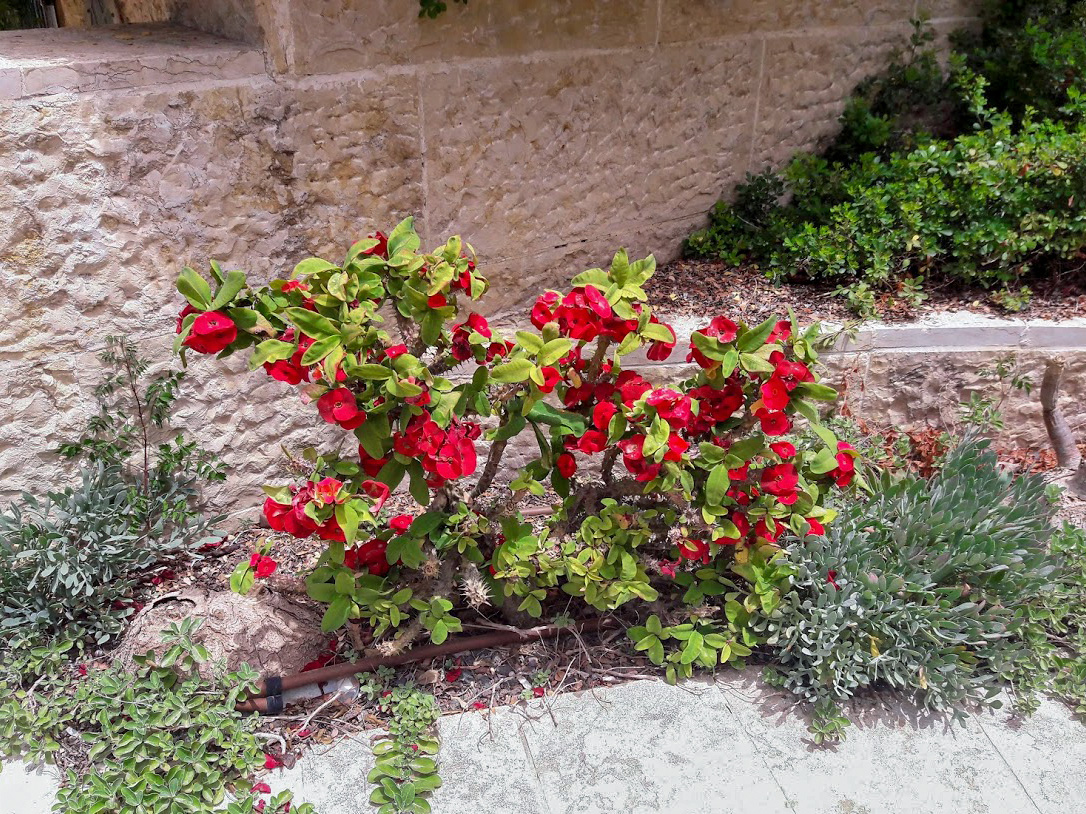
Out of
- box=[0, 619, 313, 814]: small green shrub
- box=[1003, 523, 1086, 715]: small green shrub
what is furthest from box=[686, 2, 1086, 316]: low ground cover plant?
box=[0, 619, 313, 814]: small green shrub

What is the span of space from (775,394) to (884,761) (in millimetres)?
1033

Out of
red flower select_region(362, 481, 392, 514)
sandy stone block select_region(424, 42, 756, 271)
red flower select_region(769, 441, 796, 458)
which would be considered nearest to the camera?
red flower select_region(362, 481, 392, 514)

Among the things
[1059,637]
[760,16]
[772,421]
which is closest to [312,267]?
[772,421]

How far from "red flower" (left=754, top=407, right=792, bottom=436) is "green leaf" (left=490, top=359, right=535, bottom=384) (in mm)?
570

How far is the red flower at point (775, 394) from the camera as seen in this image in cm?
208

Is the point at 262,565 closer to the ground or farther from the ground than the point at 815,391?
closer to the ground

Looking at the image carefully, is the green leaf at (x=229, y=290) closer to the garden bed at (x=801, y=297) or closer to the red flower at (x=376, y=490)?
the red flower at (x=376, y=490)

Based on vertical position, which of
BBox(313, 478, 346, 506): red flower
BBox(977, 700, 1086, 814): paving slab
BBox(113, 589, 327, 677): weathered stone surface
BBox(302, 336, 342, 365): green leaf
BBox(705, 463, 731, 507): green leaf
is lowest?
BBox(977, 700, 1086, 814): paving slab

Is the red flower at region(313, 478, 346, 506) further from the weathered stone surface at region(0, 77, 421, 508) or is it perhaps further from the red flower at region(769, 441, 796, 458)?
the red flower at region(769, 441, 796, 458)

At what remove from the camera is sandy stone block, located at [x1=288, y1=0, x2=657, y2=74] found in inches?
96.5

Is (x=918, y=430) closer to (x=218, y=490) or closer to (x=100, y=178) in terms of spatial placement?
(x=218, y=490)

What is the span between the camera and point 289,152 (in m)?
2.53

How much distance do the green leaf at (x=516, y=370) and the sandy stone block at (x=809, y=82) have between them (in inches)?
81.0

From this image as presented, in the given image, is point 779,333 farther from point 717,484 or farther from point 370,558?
point 370,558
